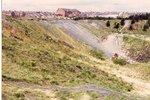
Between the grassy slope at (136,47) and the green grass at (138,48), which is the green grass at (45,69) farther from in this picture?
the green grass at (138,48)

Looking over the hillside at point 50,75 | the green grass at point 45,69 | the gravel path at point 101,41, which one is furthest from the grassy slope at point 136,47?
the green grass at point 45,69

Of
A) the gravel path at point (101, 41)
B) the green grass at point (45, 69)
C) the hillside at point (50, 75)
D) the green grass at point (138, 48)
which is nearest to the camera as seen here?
the hillside at point (50, 75)

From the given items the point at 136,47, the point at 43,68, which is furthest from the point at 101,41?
the point at 43,68

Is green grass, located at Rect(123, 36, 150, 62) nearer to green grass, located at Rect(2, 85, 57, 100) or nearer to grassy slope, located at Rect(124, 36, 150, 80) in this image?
grassy slope, located at Rect(124, 36, 150, 80)

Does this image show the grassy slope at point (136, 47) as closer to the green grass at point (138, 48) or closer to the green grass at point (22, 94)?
the green grass at point (138, 48)

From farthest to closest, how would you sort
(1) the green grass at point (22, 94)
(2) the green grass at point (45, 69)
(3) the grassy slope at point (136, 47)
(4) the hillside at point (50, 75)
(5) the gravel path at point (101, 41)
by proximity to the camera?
(5) the gravel path at point (101, 41) → (3) the grassy slope at point (136, 47) → (2) the green grass at point (45, 69) → (4) the hillside at point (50, 75) → (1) the green grass at point (22, 94)

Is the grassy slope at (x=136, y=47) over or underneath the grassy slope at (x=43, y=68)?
underneath

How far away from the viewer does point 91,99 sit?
1512 inches

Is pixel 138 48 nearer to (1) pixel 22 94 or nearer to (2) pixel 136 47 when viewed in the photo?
(2) pixel 136 47

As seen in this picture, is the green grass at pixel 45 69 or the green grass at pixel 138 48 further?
the green grass at pixel 138 48

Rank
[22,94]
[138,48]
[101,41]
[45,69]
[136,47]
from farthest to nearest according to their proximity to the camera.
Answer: [101,41] < [136,47] < [138,48] < [45,69] < [22,94]

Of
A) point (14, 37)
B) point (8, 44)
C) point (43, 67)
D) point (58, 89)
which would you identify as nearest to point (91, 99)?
point (58, 89)

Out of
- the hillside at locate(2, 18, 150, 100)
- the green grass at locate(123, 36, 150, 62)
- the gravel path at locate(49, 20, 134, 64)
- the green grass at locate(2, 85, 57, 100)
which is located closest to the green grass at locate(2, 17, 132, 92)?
the hillside at locate(2, 18, 150, 100)

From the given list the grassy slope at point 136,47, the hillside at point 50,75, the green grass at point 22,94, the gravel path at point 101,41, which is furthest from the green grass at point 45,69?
the gravel path at point 101,41
